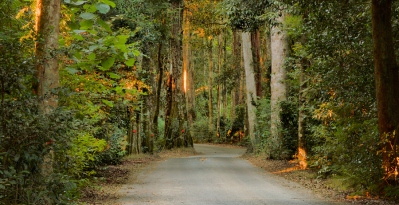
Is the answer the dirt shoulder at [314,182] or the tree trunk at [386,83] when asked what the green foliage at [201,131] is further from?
the tree trunk at [386,83]

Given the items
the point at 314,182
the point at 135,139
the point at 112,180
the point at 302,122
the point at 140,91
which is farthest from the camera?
the point at 135,139

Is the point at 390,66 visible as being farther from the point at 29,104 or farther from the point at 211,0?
the point at 211,0

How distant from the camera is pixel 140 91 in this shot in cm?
1388

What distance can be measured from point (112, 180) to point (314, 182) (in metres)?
6.40

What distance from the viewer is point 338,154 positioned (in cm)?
1430

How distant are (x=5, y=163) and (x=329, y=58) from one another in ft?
33.1

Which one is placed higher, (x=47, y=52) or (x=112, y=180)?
(x=47, y=52)

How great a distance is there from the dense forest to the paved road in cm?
141

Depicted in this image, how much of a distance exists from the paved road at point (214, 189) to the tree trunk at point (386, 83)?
6.08 feet

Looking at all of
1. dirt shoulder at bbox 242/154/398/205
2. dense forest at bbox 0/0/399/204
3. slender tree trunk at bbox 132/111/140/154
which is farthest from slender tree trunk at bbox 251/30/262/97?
dirt shoulder at bbox 242/154/398/205

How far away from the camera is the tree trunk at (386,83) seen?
11609 millimetres

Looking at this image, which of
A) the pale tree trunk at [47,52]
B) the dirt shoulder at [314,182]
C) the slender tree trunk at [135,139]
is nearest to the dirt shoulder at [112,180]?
the slender tree trunk at [135,139]

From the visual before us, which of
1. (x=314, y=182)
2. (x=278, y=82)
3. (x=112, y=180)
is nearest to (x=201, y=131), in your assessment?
(x=278, y=82)

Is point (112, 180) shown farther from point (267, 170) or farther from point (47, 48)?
point (47, 48)
